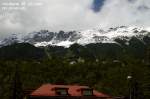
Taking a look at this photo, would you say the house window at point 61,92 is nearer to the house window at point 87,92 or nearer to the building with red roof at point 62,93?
the building with red roof at point 62,93

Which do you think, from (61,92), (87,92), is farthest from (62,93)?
(87,92)

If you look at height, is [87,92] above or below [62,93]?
above

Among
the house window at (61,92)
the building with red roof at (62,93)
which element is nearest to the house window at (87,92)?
the building with red roof at (62,93)

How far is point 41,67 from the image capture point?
187000mm

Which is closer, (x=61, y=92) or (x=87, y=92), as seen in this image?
(x=61, y=92)

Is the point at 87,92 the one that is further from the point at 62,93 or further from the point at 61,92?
the point at 61,92

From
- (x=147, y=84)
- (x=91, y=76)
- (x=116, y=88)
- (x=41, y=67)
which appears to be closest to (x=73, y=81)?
(x=91, y=76)

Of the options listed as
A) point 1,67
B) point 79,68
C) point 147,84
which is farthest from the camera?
point 79,68

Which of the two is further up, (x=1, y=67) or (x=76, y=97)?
(x=1, y=67)

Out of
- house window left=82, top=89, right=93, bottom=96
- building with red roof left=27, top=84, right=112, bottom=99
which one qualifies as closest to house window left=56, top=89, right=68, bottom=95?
building with red roof left=27, top=84, right=112, bottom=99

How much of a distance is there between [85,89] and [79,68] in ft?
394

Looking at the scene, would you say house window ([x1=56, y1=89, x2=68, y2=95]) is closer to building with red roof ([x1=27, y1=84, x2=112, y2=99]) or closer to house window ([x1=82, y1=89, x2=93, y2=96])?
building with red roof ([x1=27, y1=84, x2=112, y2=99])

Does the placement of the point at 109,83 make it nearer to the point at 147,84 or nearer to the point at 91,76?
the point at 91,76

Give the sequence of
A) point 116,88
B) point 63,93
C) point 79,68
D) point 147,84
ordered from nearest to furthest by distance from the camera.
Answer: point 63,93 < point 147,84 < point 116,88 < point 79,68
